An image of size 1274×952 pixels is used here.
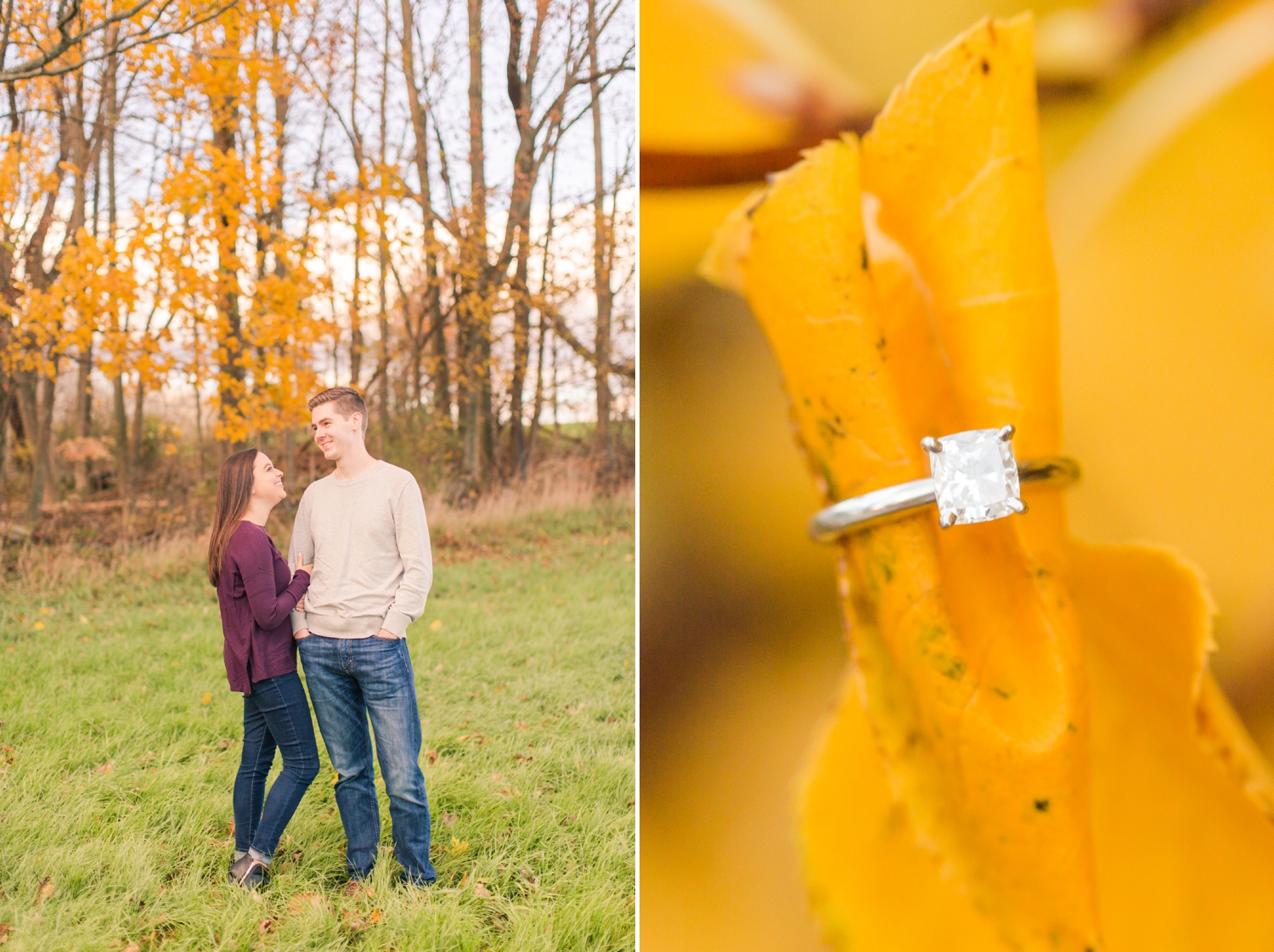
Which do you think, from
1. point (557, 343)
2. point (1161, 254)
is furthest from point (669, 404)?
point (557, 343)

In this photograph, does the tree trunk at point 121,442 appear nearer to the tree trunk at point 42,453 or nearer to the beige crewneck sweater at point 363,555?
the tree trunk at point 42,453

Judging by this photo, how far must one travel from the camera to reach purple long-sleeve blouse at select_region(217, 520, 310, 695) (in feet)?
3.42

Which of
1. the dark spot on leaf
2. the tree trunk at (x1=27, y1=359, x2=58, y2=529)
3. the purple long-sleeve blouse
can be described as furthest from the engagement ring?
the tree trunk at (x1=27, y1=359, x2=58, y2=529)

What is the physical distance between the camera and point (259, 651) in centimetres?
106

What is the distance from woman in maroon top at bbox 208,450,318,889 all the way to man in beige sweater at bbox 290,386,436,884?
0.03 m

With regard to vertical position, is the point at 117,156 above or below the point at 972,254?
above

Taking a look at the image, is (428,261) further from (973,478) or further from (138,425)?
(973,478)

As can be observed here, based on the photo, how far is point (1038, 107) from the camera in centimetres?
59

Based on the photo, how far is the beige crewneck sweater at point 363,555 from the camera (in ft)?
3.51

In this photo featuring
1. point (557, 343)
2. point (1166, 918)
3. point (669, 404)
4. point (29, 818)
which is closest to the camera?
point (1166, 918)

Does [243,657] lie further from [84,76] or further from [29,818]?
[84,76]

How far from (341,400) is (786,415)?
0.68m

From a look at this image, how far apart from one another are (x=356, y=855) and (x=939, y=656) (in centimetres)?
96

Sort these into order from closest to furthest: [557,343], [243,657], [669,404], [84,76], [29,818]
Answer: [669,404] < [243,657] < [29,818] < [84,76] < [557,343]
